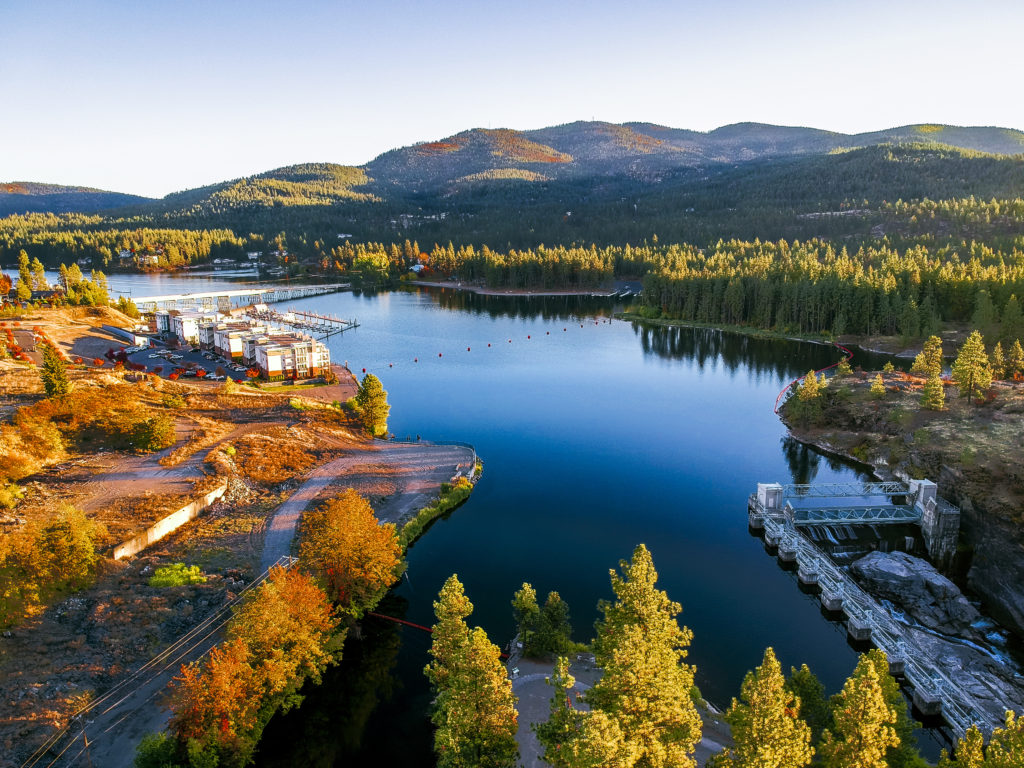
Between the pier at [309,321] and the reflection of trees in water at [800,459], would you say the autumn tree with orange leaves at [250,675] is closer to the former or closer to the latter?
the reflection of trees in water at [800,459]

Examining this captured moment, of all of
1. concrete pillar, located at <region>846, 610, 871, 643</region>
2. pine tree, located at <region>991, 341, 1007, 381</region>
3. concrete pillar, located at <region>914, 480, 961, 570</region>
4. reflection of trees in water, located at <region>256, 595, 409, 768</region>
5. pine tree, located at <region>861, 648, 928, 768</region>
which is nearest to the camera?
pine tree, located at <region>861, 648, 928, 768</region>

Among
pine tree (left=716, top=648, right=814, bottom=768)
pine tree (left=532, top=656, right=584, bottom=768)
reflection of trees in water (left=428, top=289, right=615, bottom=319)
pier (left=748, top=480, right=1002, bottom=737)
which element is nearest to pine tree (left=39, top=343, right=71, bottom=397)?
pine tree (left=532, top=656, right=584, bottom=768)

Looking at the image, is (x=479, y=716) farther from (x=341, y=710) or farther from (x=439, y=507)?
(x=439, y=507)

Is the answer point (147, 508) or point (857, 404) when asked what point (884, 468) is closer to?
point (857, 404)

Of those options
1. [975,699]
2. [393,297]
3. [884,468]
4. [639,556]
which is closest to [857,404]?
[884,468]

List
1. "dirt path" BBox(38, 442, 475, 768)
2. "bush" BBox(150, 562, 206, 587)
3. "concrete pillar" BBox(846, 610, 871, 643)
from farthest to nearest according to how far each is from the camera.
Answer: "bush" BBox(150, 562, 206, 587)
"concrete pillar" BBox(846, 610, 871, 643)
"dirt path" BBox(38, 442, 475, 768)

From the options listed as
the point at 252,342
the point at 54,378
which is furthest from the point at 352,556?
the point at 252,342

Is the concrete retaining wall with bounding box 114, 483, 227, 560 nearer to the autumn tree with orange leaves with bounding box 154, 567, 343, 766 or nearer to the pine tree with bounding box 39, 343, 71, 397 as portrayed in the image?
the autumn tree with orange leaves with bounding box 154, 567, 343, 766
